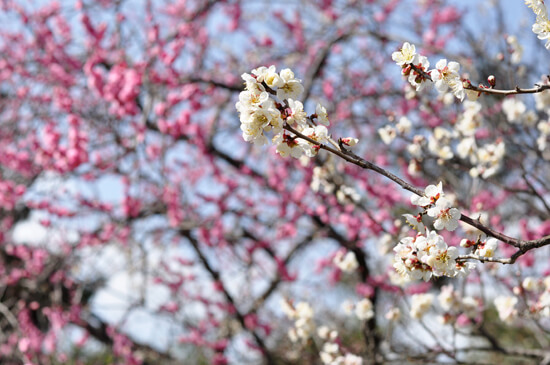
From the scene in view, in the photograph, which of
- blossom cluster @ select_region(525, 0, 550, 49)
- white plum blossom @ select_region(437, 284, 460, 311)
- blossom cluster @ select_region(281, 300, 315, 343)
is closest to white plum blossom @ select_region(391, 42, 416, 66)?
blossom cluster @ select_region(525, 0, 550, 49)

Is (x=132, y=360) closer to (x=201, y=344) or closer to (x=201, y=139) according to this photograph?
(x=201, y=344)

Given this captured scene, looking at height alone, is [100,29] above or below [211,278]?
above

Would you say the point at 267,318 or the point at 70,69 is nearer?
the point at 70,69

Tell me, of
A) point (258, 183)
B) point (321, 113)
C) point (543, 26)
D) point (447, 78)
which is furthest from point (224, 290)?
point (543, 26)

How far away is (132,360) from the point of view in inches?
225

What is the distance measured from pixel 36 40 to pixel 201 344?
415 centimetres

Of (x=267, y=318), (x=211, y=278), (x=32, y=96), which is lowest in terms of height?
(x=267, y=318)

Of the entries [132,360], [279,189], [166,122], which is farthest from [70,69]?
[132,360]

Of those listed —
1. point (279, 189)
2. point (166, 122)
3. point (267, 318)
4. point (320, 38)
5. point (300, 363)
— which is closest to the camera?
point (166, 122)

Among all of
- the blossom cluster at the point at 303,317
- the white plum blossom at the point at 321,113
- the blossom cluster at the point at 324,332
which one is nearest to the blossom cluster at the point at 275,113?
the white plum blossom at the point at 321,113

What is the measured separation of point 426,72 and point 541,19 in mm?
390

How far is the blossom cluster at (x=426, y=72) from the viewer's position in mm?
1557

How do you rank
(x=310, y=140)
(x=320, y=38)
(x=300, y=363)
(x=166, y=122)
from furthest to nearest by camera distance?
(x=320, y=38), (x=300, y=363), (x=166, y=122), (x=310, y=140)

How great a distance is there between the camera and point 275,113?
4.52 feet
